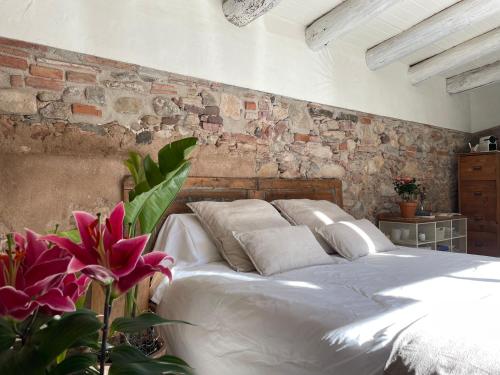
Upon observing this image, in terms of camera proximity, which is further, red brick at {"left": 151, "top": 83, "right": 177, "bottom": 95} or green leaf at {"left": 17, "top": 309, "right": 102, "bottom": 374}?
red brick at {"left": 151, "top": 83, "right": 177, "bottom": 95}

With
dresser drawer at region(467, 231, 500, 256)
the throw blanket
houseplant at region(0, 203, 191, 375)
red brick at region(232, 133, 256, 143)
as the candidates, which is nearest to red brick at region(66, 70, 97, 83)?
red brick at region(232, 133, 256, 143)

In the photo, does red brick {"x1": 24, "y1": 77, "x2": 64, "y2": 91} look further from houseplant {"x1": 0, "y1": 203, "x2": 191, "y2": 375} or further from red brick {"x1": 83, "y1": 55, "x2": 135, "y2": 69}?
houseplant {"x1": 0, "y1": 203, "x2": 191, "y2": 375}

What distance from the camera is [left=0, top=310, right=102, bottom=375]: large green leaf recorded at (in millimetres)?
531

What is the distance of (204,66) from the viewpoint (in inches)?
114

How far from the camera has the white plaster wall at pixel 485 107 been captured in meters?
5.34

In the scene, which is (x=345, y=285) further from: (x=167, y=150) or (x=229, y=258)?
(x=167, y=150)

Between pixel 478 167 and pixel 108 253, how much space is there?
535 centimetres

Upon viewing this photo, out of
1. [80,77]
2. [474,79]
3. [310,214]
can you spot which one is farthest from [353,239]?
[474,79]

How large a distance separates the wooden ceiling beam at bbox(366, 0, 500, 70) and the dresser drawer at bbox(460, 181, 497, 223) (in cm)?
218

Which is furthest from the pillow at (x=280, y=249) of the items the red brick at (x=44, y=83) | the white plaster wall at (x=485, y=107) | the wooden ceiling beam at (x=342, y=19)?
the white plaster wall at (x=485, y=107)

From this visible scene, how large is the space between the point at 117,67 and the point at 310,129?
5.96ft

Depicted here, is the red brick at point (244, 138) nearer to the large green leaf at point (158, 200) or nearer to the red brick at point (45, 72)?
the red brick at point (45, 72)

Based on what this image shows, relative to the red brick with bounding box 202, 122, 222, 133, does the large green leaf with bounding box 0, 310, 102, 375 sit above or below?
below

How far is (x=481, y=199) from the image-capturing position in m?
4.93
